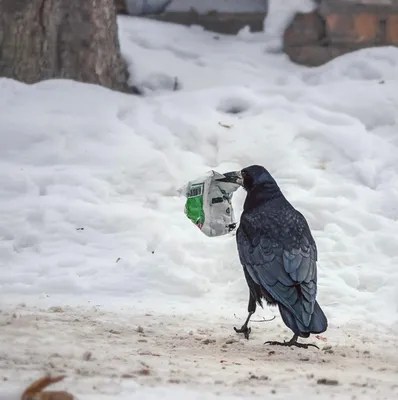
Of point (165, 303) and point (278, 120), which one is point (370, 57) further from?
point (165, 303)

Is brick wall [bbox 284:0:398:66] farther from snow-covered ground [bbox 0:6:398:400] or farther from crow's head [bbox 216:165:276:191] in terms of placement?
crow's head [bbox 216:165:276:191]

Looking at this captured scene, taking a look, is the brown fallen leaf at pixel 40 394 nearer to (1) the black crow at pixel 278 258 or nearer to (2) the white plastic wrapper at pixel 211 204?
(1) the black crow at pixel 278 258

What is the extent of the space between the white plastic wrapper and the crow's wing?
0.57 meters

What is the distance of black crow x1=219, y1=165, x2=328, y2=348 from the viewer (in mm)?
3293

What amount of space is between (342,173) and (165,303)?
5.86 feet

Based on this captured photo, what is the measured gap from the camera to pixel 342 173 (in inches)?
205

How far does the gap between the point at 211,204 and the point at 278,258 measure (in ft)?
3.06

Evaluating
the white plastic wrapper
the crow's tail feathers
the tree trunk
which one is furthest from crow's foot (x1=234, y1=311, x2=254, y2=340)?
the tree trunk

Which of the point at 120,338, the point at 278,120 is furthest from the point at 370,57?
the point at 120,338

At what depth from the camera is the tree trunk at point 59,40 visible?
5.58 metres

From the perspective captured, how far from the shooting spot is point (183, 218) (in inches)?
185

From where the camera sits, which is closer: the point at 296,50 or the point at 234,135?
the point at 234,135

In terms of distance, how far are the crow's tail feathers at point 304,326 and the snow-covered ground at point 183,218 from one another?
0.10 metres

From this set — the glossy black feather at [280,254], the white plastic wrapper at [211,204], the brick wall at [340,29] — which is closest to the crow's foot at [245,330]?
the glossy black feather at [280,254]
